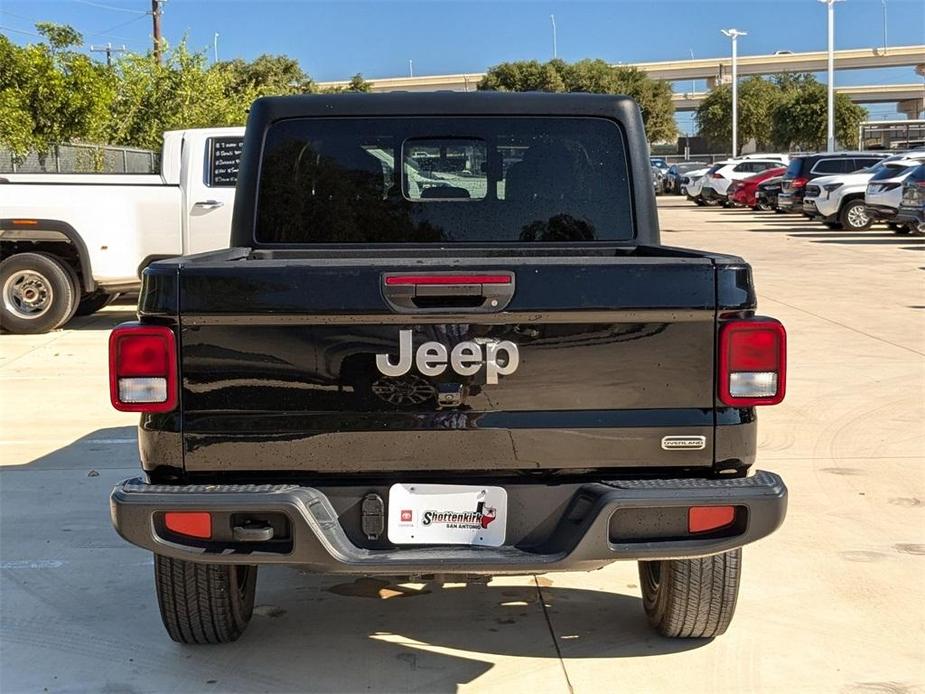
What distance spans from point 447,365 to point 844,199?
25.3 meters

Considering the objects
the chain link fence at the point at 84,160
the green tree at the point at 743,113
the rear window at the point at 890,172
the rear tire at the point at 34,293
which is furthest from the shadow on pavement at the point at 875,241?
the green tree at the point at 743,113

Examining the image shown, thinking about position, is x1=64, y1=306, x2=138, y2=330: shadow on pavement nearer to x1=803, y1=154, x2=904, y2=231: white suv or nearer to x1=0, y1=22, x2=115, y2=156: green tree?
x1=0, y1=22, x2=115, y2=156: green tree

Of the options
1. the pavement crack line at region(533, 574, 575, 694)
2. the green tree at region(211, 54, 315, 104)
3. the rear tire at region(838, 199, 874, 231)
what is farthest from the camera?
the green tree at region(211, 54, 315, 104)

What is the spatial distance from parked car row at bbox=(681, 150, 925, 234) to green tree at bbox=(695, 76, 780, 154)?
127 feet

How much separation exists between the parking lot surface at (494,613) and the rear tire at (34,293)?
466cm

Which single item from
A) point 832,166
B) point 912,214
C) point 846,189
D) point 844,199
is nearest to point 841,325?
point 912,214

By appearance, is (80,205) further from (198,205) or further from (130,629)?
(130,629)

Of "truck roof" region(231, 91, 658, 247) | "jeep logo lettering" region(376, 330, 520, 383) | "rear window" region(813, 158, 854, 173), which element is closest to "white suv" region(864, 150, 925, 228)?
"rear window" region(813, 158, 854, 173)

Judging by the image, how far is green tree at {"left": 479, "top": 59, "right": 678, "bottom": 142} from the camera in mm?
78188

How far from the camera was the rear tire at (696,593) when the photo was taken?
4.20m

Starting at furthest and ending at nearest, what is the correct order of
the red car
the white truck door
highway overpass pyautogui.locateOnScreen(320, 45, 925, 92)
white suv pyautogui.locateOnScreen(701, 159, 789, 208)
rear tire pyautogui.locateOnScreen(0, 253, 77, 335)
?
highway overpass pyautogui.locateOnScreen(320, 45, 925, 92) → white suv pyautogui.locateOnScreen(701, 159, 789, 208) → the red car → the white truck door → rear tire pyautogui.locateOnScreen(0, 253, 77, 335)

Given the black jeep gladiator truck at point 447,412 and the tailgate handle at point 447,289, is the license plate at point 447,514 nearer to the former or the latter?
the black jeep gladiator truck at point 447,412

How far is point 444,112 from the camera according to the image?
4.91 meters

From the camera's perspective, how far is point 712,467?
3738 millimetres
